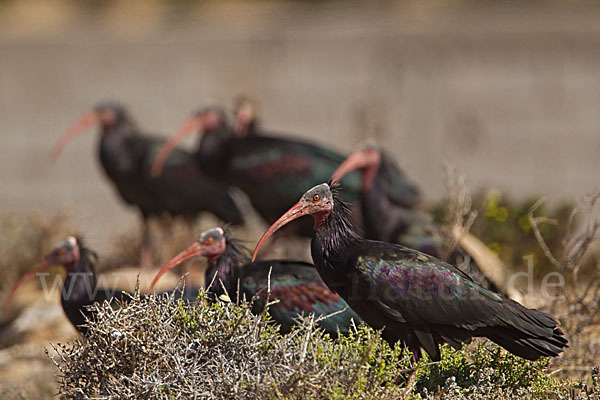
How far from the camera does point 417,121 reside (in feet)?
41.0

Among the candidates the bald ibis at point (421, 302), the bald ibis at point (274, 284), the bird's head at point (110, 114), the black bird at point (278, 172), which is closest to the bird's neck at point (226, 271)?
the bald ibis at point (274, 284)

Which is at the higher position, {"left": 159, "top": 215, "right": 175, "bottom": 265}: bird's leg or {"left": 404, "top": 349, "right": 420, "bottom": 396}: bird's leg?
{"left": 404, "top": 349, "right": 420, "bottom": 396}: bird's leg

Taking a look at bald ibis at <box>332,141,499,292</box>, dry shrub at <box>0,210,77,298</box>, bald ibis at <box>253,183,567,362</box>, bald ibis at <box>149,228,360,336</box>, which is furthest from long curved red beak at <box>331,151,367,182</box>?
dry shrub at <box>0,210,77,298</box>

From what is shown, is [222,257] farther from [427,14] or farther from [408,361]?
[427,14]

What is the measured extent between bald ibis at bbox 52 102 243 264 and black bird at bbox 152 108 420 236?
0.90ft

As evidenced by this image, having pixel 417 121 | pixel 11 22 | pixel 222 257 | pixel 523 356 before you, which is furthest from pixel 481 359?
pixel 11 22

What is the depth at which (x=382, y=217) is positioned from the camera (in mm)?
7391

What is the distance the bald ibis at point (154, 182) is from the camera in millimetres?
9016

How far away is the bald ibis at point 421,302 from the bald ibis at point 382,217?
2.22 m

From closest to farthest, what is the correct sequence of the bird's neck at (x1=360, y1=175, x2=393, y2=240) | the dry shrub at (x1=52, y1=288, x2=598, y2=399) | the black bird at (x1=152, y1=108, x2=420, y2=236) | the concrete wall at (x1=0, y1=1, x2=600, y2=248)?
the dry shrub at (x1=52, y1=288, x2=598, y2=399), the bird's neck at (x1=360, y1=175, x2=393, y2=240), the black bird at (x1=152, y1=108, x2=420, y2=236), the concrete wall at (x1=0, y1=1, x2=600, y2=248)

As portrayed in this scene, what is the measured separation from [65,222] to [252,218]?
214 cm

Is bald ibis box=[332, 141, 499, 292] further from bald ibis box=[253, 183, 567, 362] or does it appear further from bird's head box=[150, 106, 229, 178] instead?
bald ibis box=[253, 183, 567, 362]

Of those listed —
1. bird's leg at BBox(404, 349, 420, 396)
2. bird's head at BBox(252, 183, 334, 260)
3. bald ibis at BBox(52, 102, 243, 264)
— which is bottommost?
bald ibis at BBox(52, 102, 243, 264)

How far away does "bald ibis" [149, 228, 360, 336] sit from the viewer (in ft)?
17.2
